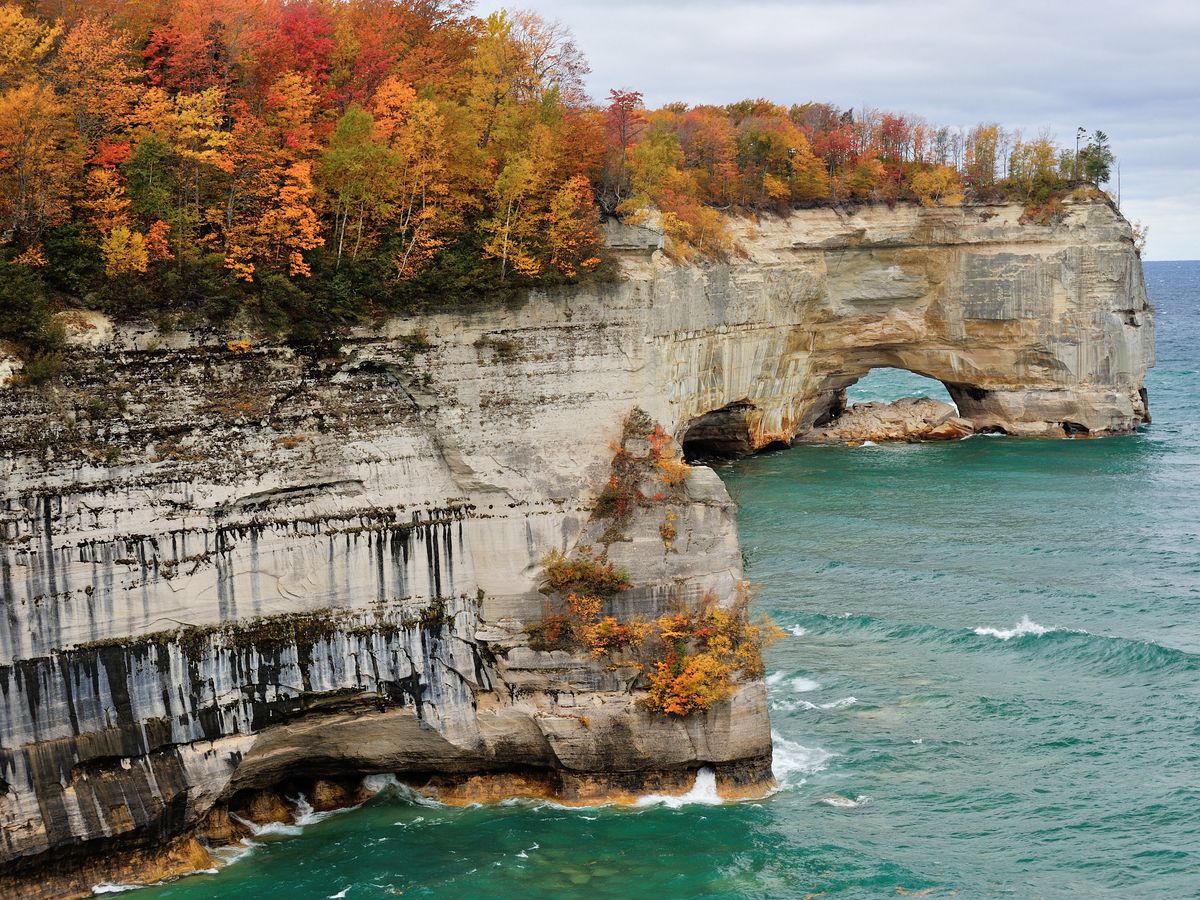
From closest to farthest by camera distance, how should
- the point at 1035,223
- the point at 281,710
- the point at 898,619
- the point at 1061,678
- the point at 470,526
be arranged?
the point at 281,710 < the point at 470,526 < the point at 1061,678 < the point at 898,619 < the point at 1035,223

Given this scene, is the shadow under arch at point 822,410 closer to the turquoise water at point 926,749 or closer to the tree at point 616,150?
the turquoise water at point 926,749

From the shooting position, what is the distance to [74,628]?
27766 millimetres

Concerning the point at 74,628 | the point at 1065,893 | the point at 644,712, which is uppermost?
the point at 74,628

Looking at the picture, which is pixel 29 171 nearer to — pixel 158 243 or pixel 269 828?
pixel 158 243

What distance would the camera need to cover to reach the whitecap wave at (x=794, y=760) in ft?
112

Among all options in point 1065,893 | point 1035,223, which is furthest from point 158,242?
point 1035,223

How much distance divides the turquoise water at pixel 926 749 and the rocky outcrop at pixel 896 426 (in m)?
18.7

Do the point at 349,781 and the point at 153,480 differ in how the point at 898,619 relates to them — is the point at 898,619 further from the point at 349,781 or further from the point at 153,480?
the point at 153,480

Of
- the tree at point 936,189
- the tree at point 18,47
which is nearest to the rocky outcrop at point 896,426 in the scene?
the tree at point 936,189

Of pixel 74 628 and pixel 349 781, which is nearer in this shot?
pixel 74 628

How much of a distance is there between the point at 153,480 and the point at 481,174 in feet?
39.8

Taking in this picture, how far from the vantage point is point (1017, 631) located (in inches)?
1769

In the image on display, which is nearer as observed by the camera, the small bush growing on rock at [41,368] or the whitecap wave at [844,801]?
the small bush growing on rock at [41,368]

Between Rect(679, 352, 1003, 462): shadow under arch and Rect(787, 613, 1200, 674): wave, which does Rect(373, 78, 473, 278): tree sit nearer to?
Rect(787, 613, 1200, 674): wave
